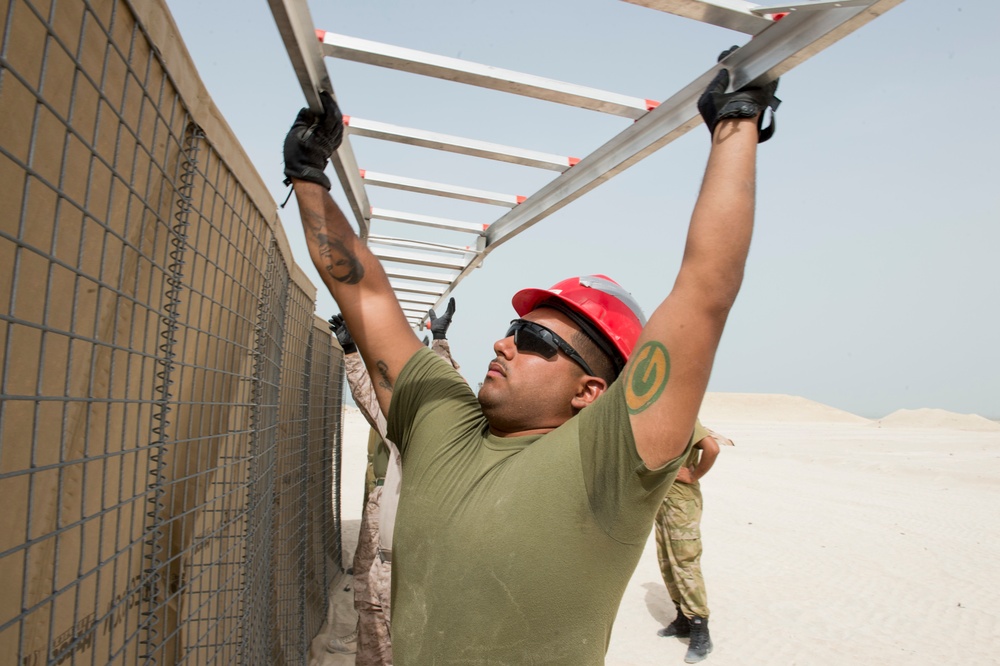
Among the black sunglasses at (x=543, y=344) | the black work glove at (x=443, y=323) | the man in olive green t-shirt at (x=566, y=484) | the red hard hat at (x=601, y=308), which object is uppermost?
the black work glove at (x=443, y=323)

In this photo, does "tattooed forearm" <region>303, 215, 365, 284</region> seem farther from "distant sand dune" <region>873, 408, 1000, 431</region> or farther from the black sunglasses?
"distant sand dune" <region>873, 408, 1000, 431</region>

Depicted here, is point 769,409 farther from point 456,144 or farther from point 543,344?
point 543,344

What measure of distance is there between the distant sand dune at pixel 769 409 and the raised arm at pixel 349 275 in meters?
42.3

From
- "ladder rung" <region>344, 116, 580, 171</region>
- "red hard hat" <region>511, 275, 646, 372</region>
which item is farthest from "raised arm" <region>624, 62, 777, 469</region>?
"ladder rung" <region>344, 116, 580, 171</region>

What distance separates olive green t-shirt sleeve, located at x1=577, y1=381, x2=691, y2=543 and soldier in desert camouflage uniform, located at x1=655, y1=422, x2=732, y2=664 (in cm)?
405

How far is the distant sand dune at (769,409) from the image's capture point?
44.9m

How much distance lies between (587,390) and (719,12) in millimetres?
1146

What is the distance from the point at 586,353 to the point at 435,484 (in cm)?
66

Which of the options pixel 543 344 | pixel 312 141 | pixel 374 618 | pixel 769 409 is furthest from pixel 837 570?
pixel 769 409

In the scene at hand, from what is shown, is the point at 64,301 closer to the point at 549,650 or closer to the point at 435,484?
the point at 435,484

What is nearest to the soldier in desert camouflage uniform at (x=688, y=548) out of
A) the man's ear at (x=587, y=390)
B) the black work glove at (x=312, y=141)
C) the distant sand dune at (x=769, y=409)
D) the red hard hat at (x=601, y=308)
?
the red hard hat at (x=601, y=308)

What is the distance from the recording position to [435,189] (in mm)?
2920

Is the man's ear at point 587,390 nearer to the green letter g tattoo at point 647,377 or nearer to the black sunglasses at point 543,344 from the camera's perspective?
the black sunglasses at point 543,344

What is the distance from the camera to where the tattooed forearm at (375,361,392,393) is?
6.99 feet
